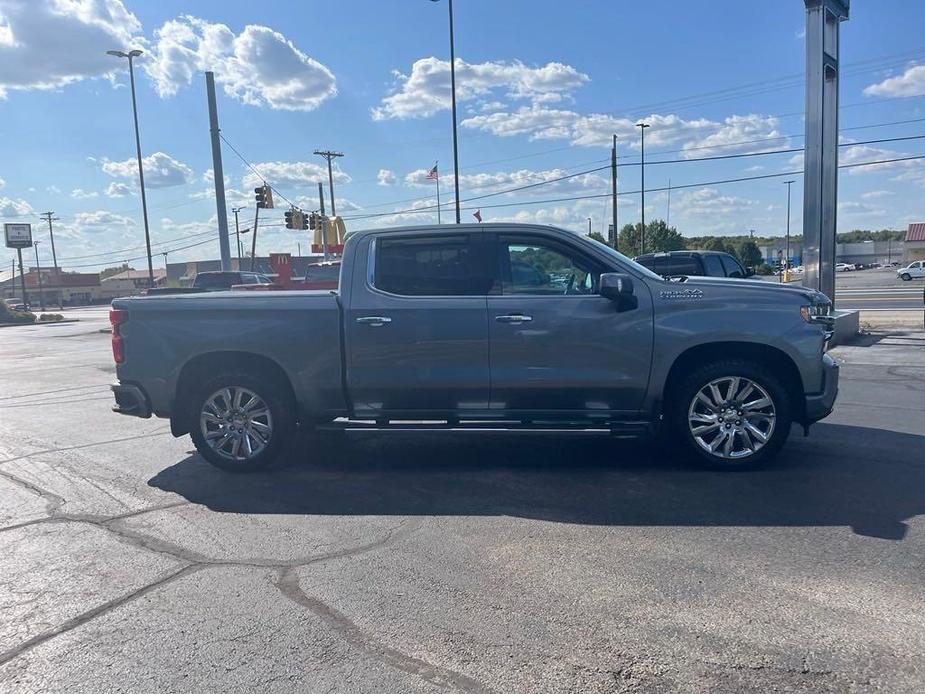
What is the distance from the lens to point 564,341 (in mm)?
5902

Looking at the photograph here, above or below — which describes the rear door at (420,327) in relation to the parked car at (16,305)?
above

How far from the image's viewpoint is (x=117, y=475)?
6441 mm

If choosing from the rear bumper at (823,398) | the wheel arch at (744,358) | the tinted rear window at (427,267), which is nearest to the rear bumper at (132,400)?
the tinted rear window at (427,267)

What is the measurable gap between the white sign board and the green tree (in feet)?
170

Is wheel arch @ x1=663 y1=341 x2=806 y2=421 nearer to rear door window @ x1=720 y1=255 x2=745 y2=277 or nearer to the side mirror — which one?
the side mirror

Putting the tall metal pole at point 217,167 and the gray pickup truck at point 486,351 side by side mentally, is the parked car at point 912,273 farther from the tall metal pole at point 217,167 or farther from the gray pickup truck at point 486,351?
the gray pickup truck at point 486,351

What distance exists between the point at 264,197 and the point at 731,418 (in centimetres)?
2811

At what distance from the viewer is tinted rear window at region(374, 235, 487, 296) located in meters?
6.11

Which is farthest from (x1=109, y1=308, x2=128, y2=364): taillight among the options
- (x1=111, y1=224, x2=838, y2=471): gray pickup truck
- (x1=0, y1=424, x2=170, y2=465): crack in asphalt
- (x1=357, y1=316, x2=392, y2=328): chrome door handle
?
(x1=357, y1=316, x2=392, y2=328): chrome door handle

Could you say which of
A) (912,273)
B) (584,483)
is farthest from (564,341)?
(912,273)

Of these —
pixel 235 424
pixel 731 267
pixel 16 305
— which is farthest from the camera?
pixel 16 305

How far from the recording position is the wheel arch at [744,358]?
593 cm

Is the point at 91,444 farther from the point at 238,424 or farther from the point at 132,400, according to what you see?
the point at 238,424

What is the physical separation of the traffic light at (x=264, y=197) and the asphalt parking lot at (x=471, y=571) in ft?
83.2
